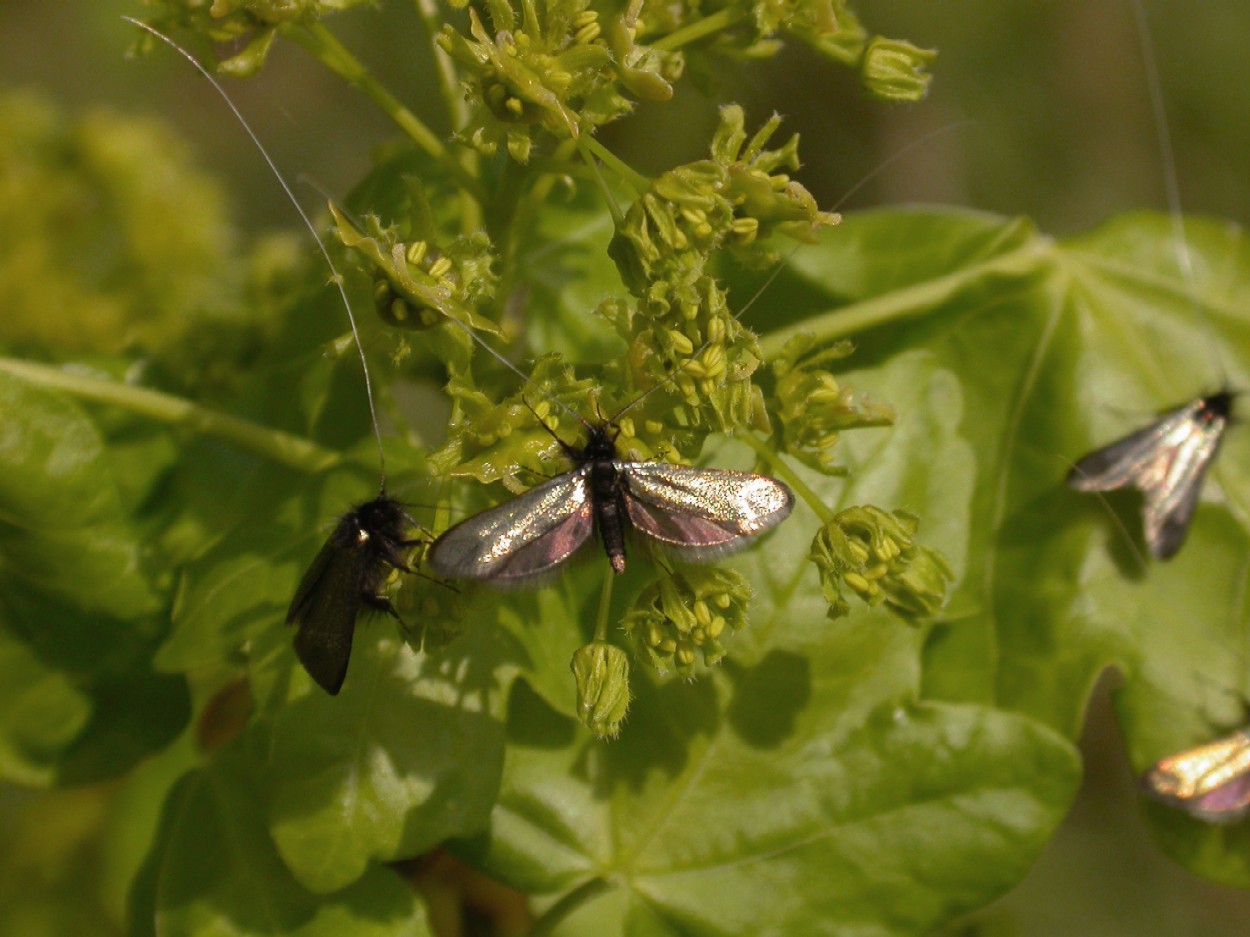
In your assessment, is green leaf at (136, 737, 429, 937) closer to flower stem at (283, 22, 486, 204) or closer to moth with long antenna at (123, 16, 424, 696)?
moth with long antenna at (123, 16, 424, 696)

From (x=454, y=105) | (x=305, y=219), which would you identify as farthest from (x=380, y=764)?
(x=454, y=105)

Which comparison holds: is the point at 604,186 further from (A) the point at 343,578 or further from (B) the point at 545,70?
(A) the point at 343,578

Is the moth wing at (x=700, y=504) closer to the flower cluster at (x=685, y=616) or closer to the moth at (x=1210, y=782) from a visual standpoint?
the flower cluster at (x=685, y=616)

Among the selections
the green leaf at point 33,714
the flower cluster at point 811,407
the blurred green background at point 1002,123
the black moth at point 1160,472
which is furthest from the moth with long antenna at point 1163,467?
the blurred green background at point 1002,123

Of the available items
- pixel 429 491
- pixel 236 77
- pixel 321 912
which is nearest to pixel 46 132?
pixel 236 77

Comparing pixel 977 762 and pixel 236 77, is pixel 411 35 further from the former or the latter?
pixel 977 762
